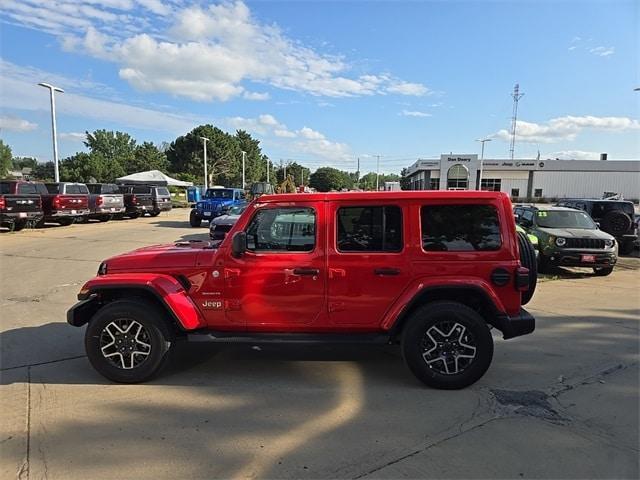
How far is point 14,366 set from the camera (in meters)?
4.86

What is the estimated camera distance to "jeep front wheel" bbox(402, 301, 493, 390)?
14.0 ft

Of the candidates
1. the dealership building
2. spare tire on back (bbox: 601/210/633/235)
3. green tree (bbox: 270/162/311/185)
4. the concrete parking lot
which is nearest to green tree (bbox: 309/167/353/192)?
green tree (bbox: 270/162/311/185)

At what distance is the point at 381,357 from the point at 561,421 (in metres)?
1.88

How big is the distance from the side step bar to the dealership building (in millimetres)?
74016

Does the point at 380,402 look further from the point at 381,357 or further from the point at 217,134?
the point at 217,134

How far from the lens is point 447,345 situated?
4320 mm

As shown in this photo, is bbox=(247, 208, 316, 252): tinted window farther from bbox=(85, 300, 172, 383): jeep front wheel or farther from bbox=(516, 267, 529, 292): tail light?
bbox=(516, 267, 529, 292): tail light

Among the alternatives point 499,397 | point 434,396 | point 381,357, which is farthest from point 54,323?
point 499,397

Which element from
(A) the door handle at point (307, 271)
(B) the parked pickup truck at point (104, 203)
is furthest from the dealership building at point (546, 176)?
(A) the door handle at point (307, 271)

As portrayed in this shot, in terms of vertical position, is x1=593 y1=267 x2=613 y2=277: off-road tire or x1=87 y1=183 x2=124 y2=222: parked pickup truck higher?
x1=87 y1=183 x2=124 y2=222: parked pickup truck

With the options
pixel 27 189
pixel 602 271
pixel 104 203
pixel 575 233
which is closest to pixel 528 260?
pixel 575 233

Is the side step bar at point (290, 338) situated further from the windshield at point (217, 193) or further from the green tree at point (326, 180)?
the green tree at point (326, 180)

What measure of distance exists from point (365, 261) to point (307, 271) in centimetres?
53

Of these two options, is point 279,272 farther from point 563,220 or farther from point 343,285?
point 563,220
